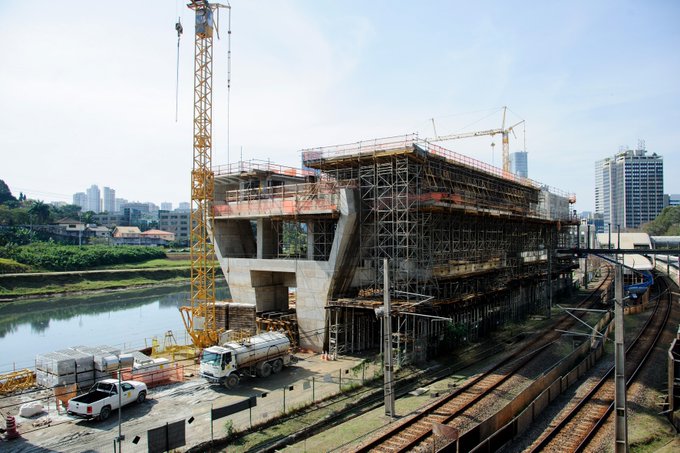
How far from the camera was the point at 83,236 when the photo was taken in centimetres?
14150

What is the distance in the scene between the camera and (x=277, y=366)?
29.3m

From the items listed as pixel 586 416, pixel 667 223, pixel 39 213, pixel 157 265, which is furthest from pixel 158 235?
pixel 586 416

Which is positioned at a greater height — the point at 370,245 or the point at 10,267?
the point at 370,245

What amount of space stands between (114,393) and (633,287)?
174ft

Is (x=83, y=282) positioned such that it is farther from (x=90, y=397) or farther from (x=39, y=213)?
(x=90, y=397)

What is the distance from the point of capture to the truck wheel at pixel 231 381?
26297 mm

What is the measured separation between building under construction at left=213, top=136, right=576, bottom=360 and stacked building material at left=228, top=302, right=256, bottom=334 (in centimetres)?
58

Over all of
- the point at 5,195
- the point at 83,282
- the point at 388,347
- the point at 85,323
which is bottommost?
the point at 85,323

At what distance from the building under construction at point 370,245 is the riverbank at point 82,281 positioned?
50.9 m

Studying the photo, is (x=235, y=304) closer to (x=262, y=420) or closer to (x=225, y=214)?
(x=225, y=214)

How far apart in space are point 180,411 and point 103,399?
137 inches

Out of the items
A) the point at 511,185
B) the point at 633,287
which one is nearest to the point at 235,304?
the point at 511,185

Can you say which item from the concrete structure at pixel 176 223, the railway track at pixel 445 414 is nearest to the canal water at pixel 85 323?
the railway track at pixel 445 414

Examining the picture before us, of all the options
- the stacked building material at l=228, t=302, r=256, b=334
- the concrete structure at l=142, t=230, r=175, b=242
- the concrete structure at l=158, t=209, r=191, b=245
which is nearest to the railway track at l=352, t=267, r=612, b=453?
the stacked building material at l=228, t=302, r=256, b=334
